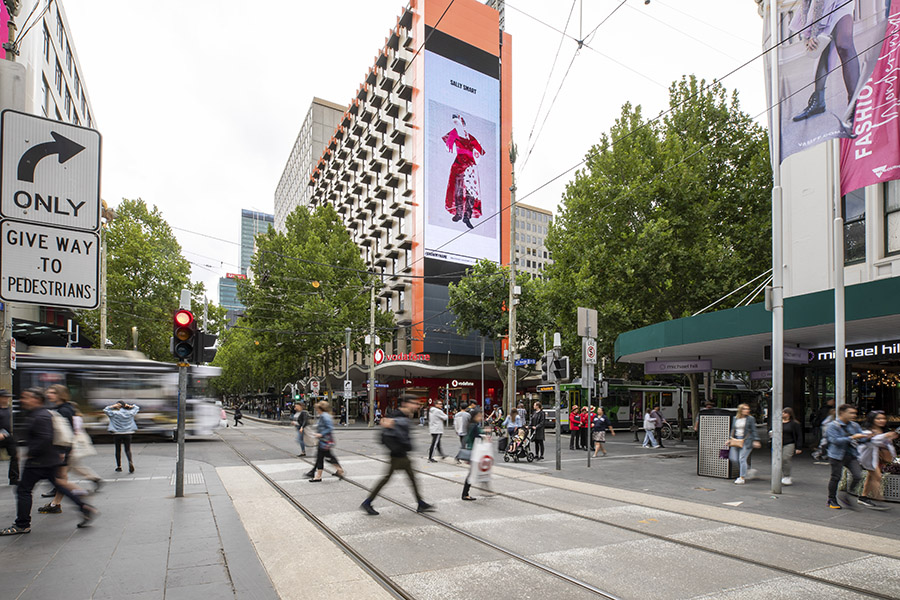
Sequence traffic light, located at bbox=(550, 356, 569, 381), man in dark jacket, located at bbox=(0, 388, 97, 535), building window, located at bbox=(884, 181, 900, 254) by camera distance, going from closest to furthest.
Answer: man in dark jacket, located at bbox=(0, 388, 97, 535)
traffic light, located at bbox=(550, 356, 569, 381)
building window, located at bbox=(884, 181, 900, 254)

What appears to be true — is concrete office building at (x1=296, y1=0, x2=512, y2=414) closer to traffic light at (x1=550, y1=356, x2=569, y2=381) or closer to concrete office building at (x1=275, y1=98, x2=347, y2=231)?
traffic light at (x1=550, y1=356, x2=569, y2=381)

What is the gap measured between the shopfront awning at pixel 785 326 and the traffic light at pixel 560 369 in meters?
4.67

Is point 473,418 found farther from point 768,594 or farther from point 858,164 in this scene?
point 858,164

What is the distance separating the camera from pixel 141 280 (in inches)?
1539

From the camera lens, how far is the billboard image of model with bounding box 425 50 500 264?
5009 centimetres

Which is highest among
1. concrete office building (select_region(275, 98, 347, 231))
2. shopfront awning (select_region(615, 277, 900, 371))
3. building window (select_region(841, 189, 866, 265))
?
concrete office building (select_region(275, 98, 347, 231))

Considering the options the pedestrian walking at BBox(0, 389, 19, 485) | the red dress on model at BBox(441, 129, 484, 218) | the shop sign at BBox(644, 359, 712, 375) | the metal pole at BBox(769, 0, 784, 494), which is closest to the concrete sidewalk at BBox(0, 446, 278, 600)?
the pedestrian walking at BBox(0, 389, 19, 485)

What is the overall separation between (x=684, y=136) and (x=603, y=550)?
973 inches

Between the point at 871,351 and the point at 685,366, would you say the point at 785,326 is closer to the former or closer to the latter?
the point at 871,351

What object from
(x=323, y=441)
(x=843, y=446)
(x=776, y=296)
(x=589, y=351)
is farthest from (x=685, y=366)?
(x=323, y=441)

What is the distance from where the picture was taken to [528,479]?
1235 cm

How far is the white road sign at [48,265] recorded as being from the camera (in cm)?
351

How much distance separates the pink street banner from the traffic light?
6.76m

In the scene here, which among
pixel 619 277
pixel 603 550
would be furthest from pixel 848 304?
pixel 619 277
